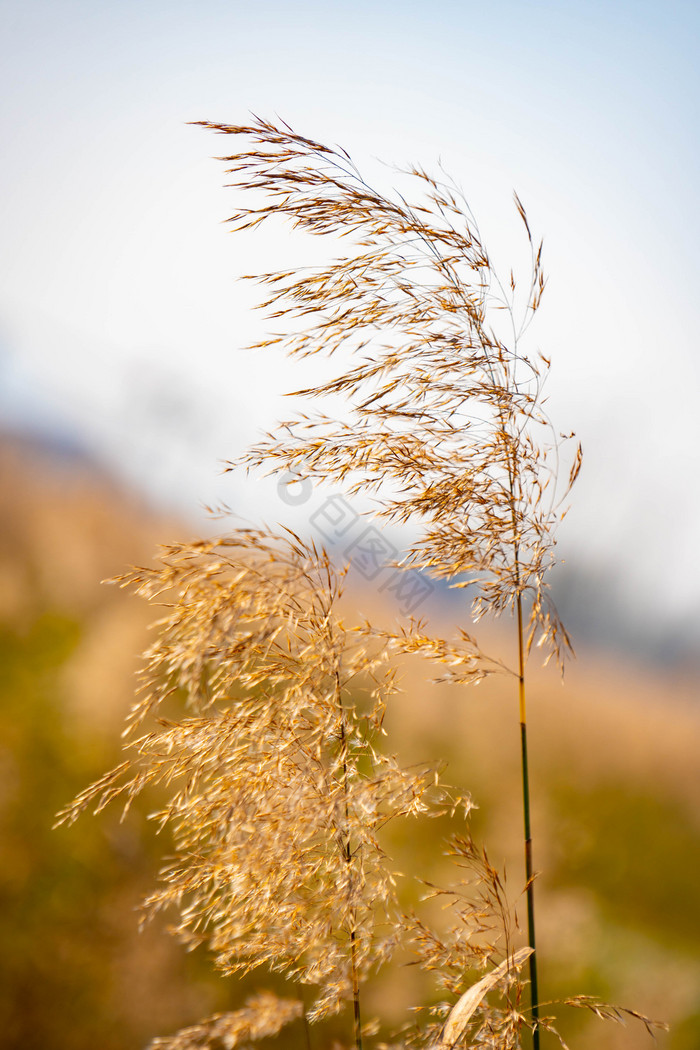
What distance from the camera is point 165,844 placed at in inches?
62.6

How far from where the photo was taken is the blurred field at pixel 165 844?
1500 mm

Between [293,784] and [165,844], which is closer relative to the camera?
[293,784]

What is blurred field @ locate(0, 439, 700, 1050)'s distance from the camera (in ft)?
4.92

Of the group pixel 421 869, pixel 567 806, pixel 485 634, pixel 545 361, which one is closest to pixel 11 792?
pixel 421 869

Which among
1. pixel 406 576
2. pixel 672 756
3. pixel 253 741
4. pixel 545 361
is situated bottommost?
pixel 672 756

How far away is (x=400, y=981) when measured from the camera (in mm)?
1524

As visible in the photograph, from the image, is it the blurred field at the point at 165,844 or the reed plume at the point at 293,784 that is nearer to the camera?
the reed plume at the point at 293,784

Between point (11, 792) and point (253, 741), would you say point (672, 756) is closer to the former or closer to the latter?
point (253, 741)

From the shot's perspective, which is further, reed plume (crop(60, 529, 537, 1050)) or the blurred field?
the blurred field

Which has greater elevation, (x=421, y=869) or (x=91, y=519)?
(x=91, y=519)

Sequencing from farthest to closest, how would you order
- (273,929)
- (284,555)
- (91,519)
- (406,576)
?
(91,519) < (406,576) < (273,929) < (284,555)

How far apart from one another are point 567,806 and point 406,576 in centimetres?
79

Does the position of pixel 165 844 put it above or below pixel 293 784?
below

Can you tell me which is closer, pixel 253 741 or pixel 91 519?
pixel 253 741
